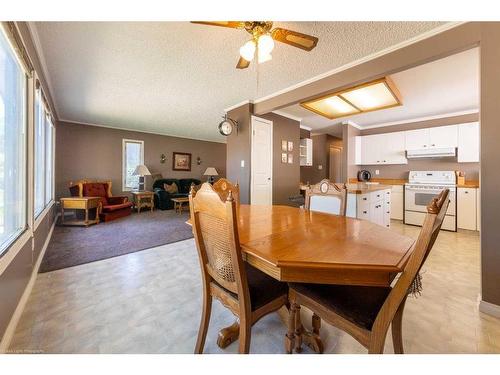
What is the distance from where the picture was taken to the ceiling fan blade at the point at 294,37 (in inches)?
57.0

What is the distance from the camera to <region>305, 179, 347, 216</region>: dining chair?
1745 millimetres

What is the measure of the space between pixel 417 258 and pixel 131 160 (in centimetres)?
686

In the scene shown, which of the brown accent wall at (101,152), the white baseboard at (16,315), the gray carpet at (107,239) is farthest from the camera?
the brown accent wall at (101,152)

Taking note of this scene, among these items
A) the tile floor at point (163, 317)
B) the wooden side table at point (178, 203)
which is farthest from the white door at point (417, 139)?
the wooden side table at point (178, 203)

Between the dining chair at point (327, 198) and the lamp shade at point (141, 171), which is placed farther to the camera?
the lamp shade at point (141, 171)

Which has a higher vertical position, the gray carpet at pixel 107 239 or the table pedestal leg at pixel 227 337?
the gray carpet at pixel 107 239

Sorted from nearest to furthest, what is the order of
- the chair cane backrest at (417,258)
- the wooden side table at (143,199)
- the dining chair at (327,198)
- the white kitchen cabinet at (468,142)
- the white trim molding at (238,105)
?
1. the chair cane backrest at (417,258)
2. the dining chair at (327,198)
3. the white trim molding at (238,105)
4. the white kitchen cabinet at (468,142)
5. the wooden side table at (143,199)

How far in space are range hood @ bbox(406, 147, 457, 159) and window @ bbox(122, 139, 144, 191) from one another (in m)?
6.90

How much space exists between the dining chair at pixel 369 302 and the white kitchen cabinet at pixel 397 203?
4409 mm

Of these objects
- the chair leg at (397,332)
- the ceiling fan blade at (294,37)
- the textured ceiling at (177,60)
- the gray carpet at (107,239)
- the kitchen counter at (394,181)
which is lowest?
the gray carpet at (107,239)

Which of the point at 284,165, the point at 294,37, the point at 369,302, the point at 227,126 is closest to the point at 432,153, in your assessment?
the point at 284,165

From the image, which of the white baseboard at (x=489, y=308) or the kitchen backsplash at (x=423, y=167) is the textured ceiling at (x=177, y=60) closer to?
the white baseboard at (x=489, y=308)
